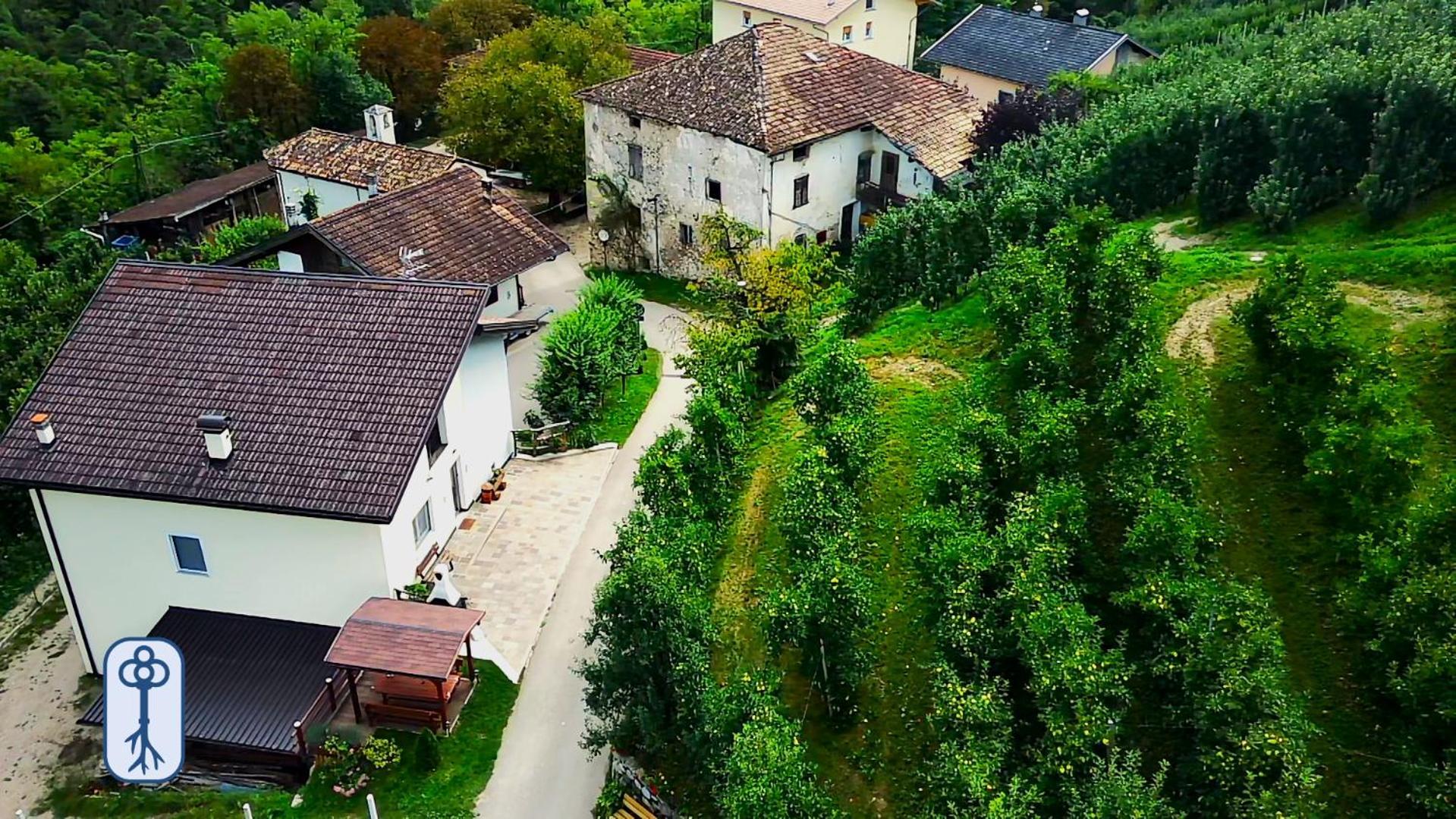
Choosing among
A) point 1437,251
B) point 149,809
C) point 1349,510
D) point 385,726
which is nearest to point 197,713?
point 149,809

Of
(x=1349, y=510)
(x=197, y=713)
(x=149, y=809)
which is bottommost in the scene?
(x=149, y=809)

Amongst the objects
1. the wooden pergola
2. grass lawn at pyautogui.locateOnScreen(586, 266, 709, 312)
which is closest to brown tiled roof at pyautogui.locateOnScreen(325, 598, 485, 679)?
the wooden pergola

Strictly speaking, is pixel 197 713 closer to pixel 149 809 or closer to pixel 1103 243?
pixel 149 809

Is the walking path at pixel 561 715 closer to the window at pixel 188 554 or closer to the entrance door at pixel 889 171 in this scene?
the window at pixel 188 554

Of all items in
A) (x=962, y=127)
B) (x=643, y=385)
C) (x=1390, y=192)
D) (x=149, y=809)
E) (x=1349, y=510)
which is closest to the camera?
(x=1349, y=510)

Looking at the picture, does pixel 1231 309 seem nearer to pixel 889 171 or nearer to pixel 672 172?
pixel 889 171

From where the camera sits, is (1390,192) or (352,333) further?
(1390,192)
